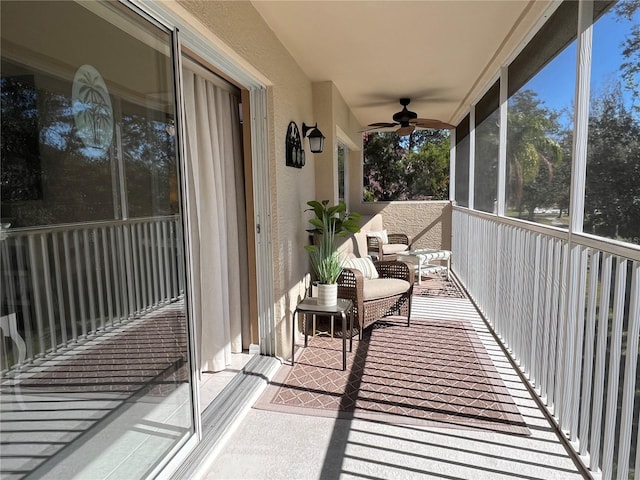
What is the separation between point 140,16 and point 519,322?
122 inches

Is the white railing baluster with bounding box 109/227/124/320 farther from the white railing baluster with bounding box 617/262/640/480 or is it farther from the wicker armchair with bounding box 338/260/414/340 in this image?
the wicker armchair with bounding box 338/260/414/340

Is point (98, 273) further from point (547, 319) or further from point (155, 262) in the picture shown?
point (547, 319)

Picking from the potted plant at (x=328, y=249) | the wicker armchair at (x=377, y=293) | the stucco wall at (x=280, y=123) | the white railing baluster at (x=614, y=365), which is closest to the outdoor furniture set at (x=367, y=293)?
the wicker armchair at (x=377, y=293)

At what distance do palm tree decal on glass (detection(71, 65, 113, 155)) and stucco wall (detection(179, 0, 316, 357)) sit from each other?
770mm

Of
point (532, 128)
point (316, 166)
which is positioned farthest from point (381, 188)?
point (532, 128)

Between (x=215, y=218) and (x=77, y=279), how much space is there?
1.48m

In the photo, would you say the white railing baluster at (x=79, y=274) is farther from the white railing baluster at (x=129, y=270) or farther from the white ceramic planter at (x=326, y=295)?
the white ceramic planter at (x=326, y=295)

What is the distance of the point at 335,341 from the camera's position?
3.64 metres

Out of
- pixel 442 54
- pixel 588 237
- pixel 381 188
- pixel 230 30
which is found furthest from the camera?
pixel 381 188

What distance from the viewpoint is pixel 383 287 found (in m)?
3.74

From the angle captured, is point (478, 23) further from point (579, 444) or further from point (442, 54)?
point (579, 444)

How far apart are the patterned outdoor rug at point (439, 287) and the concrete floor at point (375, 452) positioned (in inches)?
112

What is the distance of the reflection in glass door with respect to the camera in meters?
1.14

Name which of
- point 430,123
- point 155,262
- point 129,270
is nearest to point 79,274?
point 129,270
